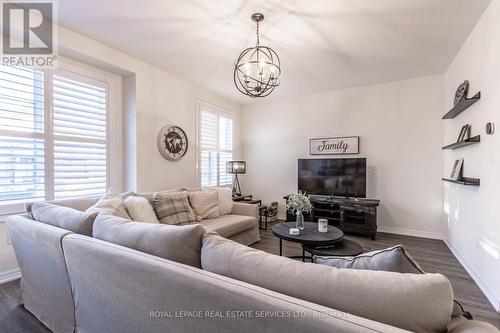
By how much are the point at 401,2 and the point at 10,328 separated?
4.12 metres

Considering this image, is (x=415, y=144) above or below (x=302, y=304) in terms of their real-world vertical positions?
above

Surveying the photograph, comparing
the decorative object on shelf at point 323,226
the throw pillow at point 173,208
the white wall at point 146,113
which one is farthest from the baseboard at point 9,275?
the decorative object on shelf at point 323,226

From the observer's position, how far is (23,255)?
6.22ft

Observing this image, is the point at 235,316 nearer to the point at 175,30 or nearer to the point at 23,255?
the point at 23,255

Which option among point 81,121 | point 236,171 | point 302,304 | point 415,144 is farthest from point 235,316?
point 415,144

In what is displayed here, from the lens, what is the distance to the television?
14.3 feet

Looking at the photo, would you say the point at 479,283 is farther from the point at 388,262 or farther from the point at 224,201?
the point at 224,201

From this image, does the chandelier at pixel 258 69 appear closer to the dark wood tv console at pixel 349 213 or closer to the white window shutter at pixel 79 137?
the white window shutter at pixel 79 137

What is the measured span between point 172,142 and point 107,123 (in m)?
0.95

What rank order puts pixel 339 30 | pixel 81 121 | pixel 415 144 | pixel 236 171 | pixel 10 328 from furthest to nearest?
pixel 236 171
pixel 415 144
pixel 81 121
pixel 339 30
pixel 10 328

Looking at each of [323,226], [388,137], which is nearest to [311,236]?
[323,226]

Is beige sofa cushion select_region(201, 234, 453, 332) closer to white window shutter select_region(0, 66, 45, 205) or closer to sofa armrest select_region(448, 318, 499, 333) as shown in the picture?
sofa armrest select_region(448, 318, 499, 333)

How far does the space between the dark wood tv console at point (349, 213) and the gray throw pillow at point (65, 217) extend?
3.66m

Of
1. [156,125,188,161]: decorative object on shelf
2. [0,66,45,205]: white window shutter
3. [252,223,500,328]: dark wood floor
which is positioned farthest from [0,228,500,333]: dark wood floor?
[156,125,188,161]: decorative object on shelf
